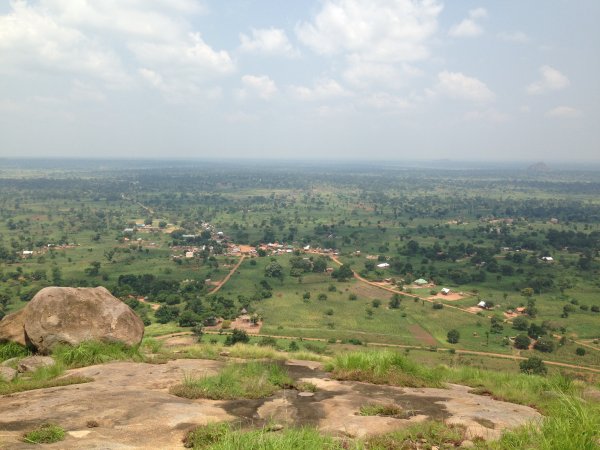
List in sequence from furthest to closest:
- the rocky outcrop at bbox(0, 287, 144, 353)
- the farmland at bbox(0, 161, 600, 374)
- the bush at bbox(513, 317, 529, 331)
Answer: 1. the farmland at bbox(0, 161, 600, 374)
2. the bush at bbox(513, 317, 529, 331)
3. the rocky outcrop at bbox(0, 287, 144, 353)

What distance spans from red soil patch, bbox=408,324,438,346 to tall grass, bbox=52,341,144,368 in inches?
1555

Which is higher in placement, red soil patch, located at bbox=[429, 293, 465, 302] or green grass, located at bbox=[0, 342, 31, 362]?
green grass, located at bbox=[0, 342, 31, 362]

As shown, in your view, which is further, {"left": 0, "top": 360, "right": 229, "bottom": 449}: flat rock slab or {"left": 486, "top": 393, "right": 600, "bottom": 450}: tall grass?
{"left": 0, "top": 360, "right": 229, "bottom": 449}: flat rock slab

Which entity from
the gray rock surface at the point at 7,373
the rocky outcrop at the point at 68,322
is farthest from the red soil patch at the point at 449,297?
the gray rock surface at the point at 7,373

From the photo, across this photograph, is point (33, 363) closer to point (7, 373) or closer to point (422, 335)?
point (7, 373)

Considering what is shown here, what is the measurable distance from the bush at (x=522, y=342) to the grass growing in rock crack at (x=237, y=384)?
A: 42.7 metres

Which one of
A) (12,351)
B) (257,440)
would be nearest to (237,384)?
(257,440)

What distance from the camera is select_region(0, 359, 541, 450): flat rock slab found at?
6.73 metres

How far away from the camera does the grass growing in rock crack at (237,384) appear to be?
8852 millimetres

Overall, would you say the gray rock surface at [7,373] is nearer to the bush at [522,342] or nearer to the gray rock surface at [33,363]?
the gray rock surface at [33,363]

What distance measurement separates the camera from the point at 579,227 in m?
122

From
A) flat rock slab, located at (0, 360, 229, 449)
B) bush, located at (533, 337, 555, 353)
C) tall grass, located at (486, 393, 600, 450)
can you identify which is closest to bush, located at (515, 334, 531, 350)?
bush, located at (533, 337, 555, 353)

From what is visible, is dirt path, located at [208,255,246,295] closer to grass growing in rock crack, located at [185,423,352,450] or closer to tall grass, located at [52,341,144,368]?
tall grass, located at [52,341,144,368]

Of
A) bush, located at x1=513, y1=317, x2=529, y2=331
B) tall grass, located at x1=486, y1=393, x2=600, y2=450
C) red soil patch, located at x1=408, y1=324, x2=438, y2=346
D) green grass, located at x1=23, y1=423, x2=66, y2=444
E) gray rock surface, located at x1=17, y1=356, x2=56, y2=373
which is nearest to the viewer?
tall grass, located at x1=486, y1=393, x2=600, y2=450
